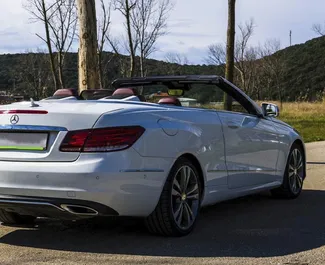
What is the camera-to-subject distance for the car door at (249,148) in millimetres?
5855

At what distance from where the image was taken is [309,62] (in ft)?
220

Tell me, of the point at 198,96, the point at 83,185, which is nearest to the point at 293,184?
the point at 198,96

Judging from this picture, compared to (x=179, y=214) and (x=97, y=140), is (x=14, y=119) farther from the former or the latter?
(x=179, y=214)

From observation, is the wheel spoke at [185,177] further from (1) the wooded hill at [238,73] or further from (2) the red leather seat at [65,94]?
(1) the wooded hill at [238,73]

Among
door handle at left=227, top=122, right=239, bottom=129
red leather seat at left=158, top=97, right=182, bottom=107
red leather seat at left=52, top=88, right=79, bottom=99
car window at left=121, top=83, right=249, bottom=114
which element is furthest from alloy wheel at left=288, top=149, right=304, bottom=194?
red leather seat at left=52, top=88, right=79, bottom=99

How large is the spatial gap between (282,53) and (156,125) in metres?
48.4

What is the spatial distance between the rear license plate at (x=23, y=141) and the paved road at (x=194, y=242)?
2.75 feet

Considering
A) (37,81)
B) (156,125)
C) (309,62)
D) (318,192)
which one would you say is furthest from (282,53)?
(156,125)

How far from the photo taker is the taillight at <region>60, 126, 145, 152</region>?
4508 mm

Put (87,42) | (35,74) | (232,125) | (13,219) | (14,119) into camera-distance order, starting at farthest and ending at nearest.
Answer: (35,74) → (87,42) → (232,125) → (13,219) → (14,119)

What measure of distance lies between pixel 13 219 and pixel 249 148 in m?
2.51

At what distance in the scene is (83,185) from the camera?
14.5 feet

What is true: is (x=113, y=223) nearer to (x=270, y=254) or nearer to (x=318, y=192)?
(x=270, y=254)

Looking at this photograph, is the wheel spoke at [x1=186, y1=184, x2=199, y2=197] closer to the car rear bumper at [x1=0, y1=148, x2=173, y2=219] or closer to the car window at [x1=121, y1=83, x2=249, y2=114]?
the car rear bumper at [x1=0, y1=148, x2=173, y2=219]
